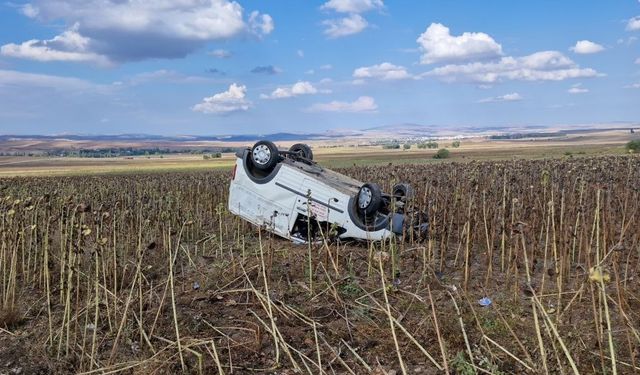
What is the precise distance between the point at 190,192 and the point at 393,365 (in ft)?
48.4

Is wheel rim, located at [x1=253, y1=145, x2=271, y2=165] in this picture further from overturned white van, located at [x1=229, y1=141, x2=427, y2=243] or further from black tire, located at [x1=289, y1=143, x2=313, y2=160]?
black tire, located at [x1=289, y1=143, x2=313, y2=160]

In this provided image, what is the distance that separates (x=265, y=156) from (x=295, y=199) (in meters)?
1.09

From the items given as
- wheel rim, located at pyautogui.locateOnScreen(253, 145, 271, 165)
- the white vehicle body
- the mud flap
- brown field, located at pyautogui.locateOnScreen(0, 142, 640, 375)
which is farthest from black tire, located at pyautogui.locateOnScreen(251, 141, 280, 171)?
the mud flap

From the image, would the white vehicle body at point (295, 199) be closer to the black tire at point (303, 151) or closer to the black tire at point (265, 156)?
the black tire at point (265, 156)

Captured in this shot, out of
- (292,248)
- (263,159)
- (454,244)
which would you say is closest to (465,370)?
(292,248)

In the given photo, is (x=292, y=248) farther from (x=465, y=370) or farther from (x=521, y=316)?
(x=465, y=370)

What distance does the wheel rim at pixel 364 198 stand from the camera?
10.1 m

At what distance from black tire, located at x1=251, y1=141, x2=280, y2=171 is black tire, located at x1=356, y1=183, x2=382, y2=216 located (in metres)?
1.94

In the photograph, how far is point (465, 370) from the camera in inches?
188

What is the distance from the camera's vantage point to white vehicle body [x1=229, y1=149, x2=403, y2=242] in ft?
33.6

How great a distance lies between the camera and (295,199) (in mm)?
10742

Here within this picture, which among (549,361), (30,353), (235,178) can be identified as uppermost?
(235,178)

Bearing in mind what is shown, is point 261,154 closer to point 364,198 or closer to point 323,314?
point 364,198

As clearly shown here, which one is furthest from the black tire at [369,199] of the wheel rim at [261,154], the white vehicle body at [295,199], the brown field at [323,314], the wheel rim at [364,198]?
the wheel rim at [261,154]
